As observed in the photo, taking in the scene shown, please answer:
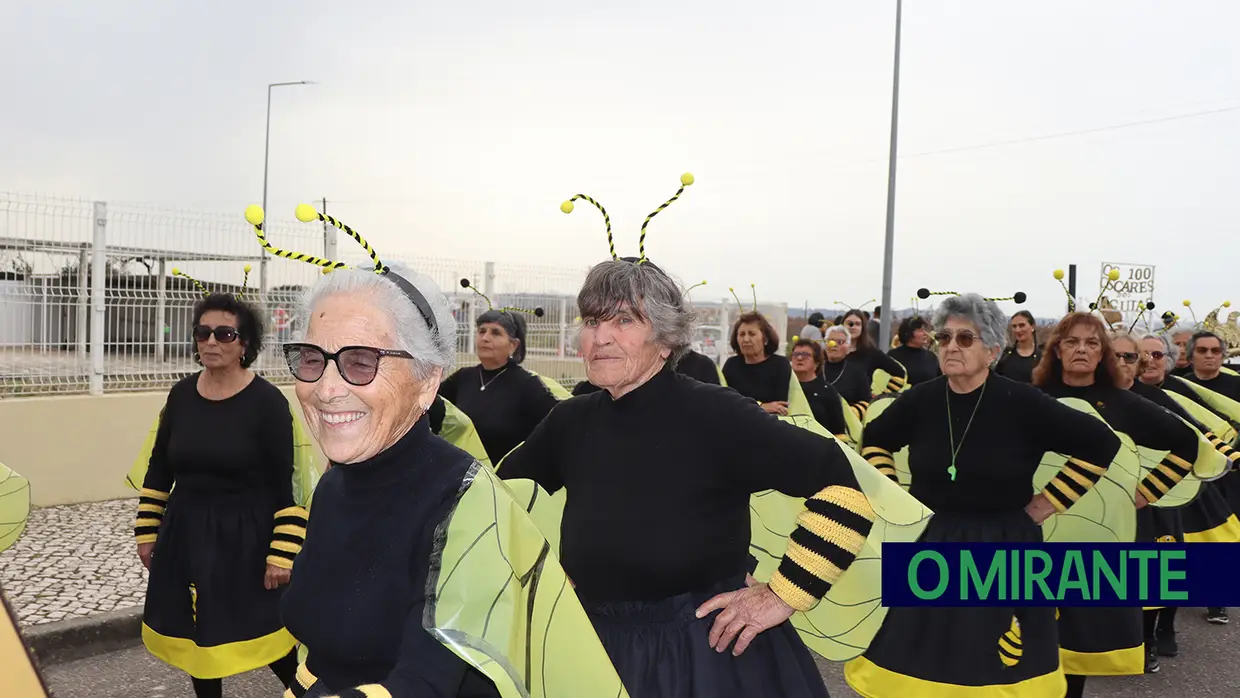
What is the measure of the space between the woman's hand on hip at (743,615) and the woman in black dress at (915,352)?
25.5ft

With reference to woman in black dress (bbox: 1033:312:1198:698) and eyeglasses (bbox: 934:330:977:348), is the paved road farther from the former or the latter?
eyeglasses (bbox: 934:330:977:348)

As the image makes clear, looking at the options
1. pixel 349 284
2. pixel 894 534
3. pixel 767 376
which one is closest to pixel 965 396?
pixel 894 534

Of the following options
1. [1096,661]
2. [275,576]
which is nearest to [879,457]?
[1096,661]

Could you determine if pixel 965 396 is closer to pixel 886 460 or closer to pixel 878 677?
pixel 886 460

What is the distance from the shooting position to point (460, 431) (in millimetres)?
5527

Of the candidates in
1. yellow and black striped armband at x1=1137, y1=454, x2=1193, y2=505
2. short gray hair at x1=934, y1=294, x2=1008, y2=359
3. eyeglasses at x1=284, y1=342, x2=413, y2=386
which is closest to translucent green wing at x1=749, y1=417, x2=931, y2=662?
short gray hair at x1=934, y1=294, x2=1008, y2=359

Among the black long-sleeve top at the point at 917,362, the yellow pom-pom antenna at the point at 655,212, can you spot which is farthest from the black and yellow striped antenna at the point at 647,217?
the black long-sleeve top at the point at 917,362

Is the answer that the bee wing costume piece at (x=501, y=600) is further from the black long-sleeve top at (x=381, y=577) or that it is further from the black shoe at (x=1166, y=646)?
the black shoe at (x=1166, y=646)

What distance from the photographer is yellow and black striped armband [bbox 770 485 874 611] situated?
249cm

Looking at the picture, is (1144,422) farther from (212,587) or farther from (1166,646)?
(212,587)

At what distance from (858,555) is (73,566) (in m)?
5.90

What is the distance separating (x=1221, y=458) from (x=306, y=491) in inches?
174

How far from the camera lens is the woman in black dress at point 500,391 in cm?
580

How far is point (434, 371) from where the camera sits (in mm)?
1951
